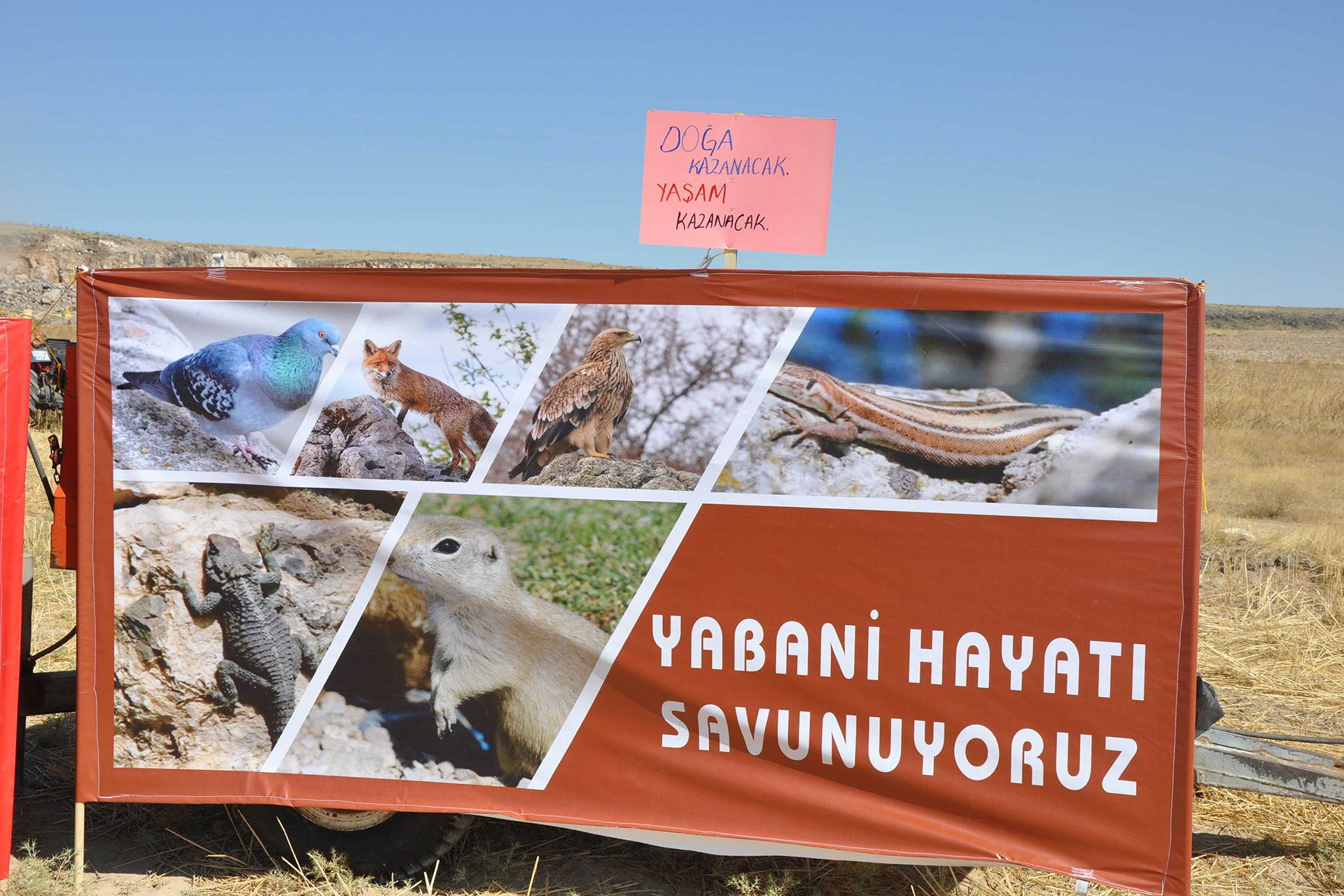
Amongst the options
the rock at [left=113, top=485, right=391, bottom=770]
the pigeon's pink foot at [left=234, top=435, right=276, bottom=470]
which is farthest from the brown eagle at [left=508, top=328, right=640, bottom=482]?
the pigeon's pink foot at [left=234, top=435, right=276, bottom=470]

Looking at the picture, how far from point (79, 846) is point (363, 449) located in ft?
5.79

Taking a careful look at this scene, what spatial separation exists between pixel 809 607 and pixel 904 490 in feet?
1.54

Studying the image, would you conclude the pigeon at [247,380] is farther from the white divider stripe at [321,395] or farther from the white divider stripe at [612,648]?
the white divider stripe at [612,648]

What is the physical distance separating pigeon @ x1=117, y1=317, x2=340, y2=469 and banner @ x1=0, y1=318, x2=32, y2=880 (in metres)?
0.31

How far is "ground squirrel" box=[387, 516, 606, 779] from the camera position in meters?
3.00

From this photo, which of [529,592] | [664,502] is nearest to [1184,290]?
[664,502]

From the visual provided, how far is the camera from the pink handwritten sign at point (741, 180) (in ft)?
10.0

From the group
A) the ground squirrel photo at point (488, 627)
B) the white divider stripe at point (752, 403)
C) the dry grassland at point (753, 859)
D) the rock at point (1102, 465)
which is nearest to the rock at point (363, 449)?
the ground squirrel photo at point (488, 627)

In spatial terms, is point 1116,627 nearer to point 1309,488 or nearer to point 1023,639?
point 1023,639

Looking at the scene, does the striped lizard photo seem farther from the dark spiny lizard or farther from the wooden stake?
the wooden stake

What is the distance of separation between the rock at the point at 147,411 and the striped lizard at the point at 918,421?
1991mm

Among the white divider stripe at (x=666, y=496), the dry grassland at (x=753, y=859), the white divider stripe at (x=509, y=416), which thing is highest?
the white divider stripe at (x=509, y=416)

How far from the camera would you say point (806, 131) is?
3.04 meters

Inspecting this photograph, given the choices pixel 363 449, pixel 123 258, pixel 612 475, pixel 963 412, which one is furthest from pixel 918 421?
pixel 123 258
